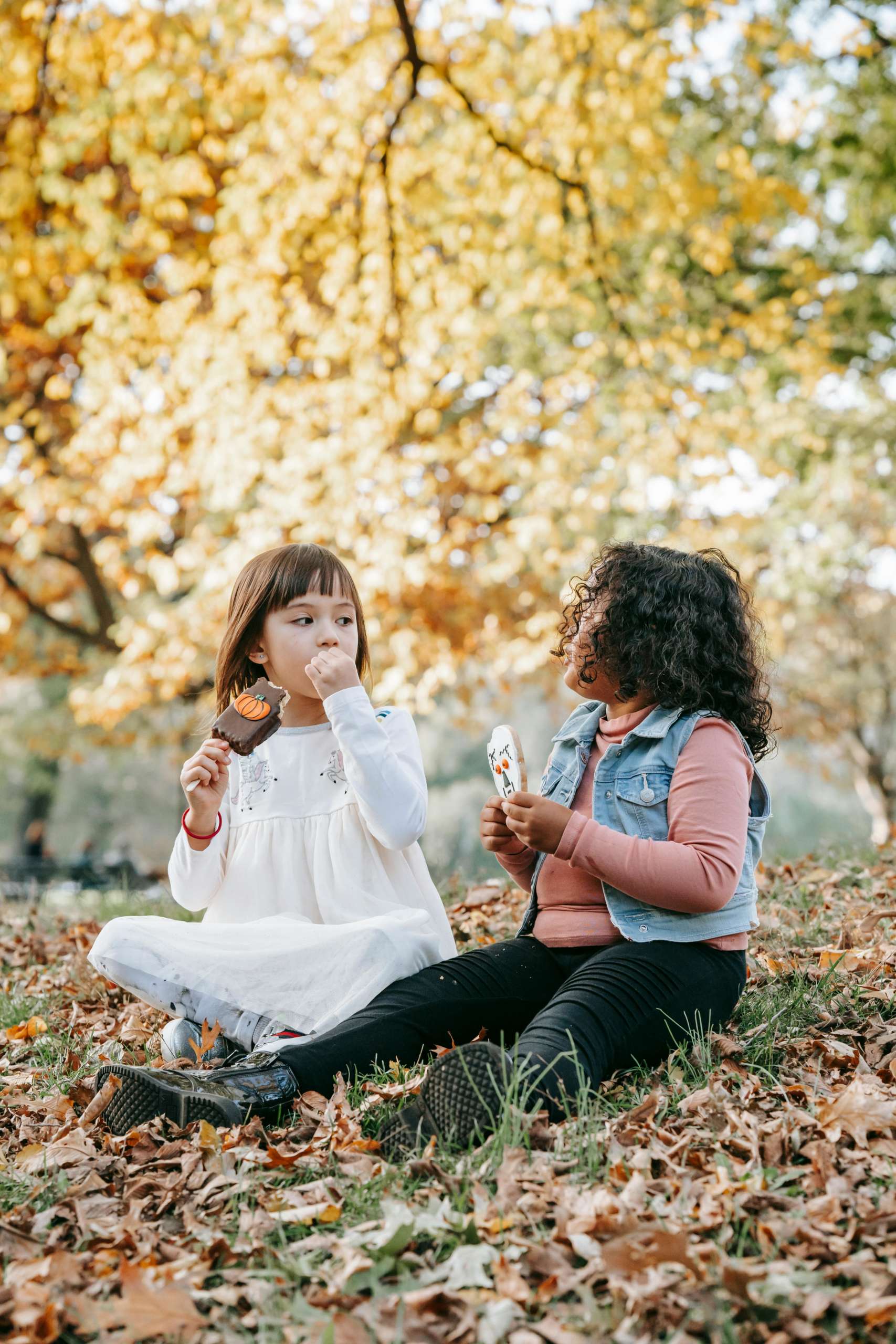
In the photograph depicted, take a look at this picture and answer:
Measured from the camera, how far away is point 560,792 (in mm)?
2971

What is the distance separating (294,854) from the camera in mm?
3090

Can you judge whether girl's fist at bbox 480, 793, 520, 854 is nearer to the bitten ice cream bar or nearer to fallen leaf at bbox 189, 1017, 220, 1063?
the bitten ice cream bar

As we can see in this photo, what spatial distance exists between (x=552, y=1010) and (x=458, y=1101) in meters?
0.39

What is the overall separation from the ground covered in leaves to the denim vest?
271 mm

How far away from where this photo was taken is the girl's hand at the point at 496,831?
113 inches

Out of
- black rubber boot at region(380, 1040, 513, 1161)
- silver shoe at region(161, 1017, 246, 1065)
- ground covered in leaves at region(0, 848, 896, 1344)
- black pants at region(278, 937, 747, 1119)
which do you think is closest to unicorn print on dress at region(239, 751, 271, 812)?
silver shoe at region(161, 1017, 246, 1065)

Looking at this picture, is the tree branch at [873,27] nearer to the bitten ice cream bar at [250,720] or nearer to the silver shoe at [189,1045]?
the bitten ice cream bar at [250,720]

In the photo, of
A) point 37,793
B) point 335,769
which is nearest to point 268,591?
point 335,769

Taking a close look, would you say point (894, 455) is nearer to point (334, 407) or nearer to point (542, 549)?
point (542, 549)

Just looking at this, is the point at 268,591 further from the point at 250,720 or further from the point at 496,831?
the point at 496,831

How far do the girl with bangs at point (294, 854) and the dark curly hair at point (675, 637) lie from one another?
1.95ft

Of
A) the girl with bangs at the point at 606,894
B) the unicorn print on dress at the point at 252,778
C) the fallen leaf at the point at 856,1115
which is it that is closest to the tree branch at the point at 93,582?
the unicorn print on dress at the point at 252,778

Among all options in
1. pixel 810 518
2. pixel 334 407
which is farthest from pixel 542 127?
pixel 810 518

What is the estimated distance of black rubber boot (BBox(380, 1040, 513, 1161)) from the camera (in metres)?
2.10
